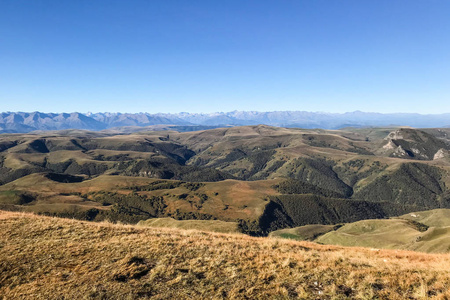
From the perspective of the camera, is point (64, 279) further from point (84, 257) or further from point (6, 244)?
point (6, 244)

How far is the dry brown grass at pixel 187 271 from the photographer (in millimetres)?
16661

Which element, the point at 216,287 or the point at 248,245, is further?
the point at 248,245

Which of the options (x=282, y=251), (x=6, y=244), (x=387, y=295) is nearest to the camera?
(x=387, y=295)

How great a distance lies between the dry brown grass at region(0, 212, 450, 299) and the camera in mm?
16661

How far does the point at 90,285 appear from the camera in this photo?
682 inches

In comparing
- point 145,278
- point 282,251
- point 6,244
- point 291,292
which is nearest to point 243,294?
point 291,292

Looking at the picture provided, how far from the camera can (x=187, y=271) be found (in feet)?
65.6

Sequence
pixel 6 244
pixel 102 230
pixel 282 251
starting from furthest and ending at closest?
pixel 102 230 < pixel 282 251 < pixel 6 244

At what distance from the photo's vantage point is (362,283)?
17.9 m

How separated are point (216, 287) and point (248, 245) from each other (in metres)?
10.7

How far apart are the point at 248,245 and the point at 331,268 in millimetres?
9400

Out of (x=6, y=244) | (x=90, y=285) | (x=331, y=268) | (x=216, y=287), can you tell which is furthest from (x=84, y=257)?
(x=331, y=268)

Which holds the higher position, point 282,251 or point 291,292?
point 291,292

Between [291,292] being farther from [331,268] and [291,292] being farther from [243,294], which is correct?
[331,268]
